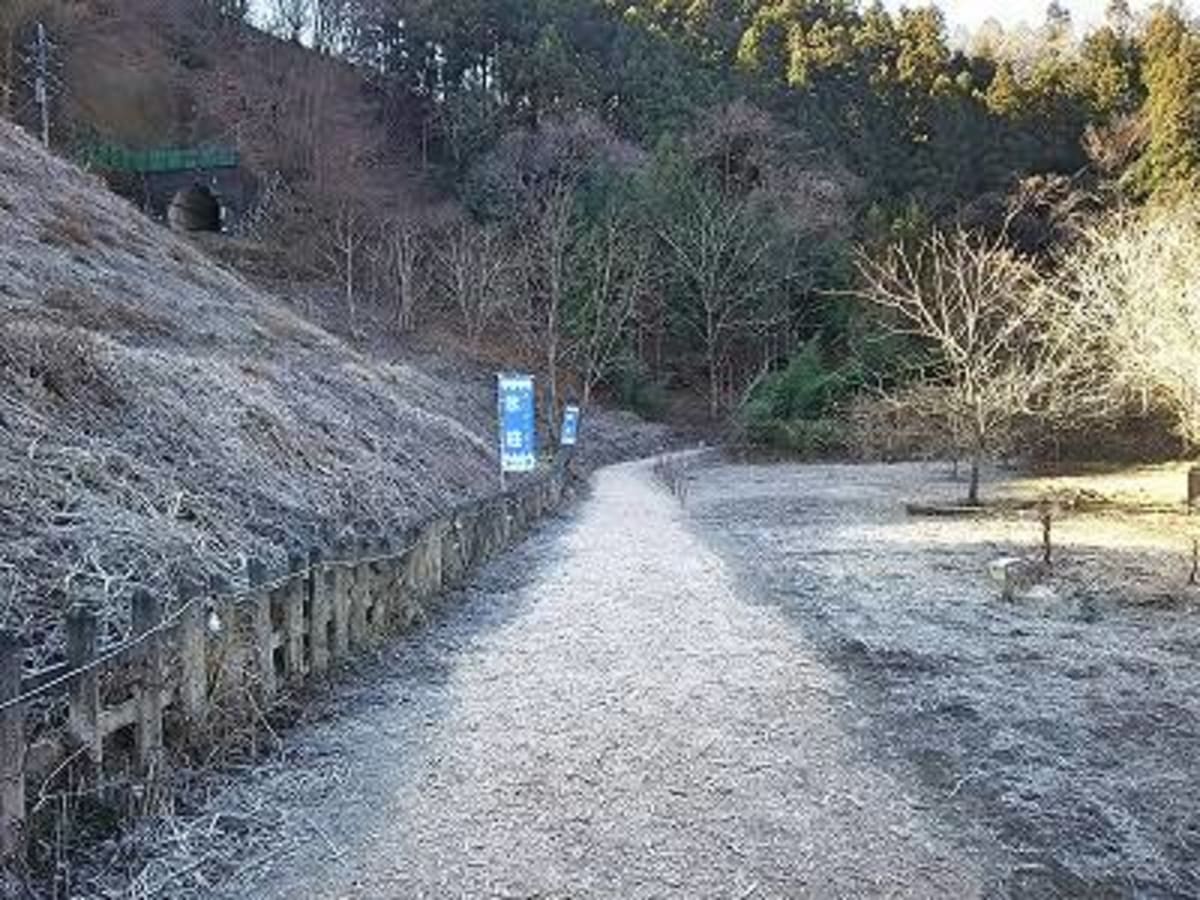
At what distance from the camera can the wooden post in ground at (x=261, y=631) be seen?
473 cm

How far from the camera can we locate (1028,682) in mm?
6090

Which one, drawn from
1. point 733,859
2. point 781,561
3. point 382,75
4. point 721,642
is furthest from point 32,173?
point 382,75

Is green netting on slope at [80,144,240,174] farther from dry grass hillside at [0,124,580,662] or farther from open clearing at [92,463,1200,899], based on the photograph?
open clearing at [92,463,1200,899]

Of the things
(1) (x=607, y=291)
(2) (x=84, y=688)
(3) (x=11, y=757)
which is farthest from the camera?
(1) (x=607, y=291)

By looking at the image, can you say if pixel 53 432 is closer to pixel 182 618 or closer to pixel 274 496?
pixel 274 496

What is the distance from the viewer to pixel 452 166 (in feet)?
139

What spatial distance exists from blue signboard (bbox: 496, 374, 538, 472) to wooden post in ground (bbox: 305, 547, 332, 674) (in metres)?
6.57

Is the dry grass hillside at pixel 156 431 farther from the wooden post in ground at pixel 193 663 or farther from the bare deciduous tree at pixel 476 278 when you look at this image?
the bare deciduous tree at pixel 476 278

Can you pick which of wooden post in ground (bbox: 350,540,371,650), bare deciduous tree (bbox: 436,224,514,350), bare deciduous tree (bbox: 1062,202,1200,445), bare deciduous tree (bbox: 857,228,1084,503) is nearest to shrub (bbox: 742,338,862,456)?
bare deciduous tree (bbox: 857,228,1084,503)

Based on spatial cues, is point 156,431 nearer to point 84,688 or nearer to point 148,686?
point 148,686

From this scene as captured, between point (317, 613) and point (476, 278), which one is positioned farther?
point (476, 278)

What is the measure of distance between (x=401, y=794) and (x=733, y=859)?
4.64ft

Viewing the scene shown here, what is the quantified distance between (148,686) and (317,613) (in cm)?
165

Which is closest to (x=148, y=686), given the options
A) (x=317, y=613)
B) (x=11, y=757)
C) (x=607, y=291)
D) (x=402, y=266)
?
(x=11, y=757)
